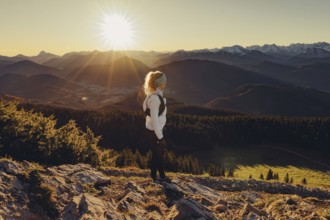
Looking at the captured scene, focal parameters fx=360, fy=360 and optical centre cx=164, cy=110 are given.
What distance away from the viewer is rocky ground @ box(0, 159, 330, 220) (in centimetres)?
856

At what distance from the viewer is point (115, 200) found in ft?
33.6

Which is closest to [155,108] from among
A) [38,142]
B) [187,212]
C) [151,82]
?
[151,82]

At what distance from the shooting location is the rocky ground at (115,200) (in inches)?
337

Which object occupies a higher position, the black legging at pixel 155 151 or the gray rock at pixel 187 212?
the black legging at pixel 155 151

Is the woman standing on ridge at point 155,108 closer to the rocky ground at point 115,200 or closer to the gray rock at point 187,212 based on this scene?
the rocky ground at point 115,200

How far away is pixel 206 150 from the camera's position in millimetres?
75812

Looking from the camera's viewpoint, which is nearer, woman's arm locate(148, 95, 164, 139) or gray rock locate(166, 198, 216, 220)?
gray rock locate(166, 198, 216, 220)

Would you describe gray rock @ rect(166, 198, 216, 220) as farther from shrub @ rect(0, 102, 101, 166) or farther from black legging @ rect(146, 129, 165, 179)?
shrub @ rect(0, 102, 101, 166)

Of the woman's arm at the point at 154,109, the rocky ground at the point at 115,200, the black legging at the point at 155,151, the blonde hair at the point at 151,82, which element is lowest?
the rocky ground at the point at 115,200

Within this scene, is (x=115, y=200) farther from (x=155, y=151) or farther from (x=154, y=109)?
(x=154, y=109)

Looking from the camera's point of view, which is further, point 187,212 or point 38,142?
point 38,142

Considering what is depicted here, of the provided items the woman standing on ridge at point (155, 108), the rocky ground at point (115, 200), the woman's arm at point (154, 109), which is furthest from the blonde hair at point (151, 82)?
the rocky ground at point (115, 200)

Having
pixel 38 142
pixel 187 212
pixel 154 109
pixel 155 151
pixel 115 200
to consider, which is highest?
pixel 154 109

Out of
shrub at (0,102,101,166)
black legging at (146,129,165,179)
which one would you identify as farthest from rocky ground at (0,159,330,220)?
shrub at (0,102,101,166)
